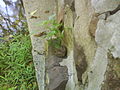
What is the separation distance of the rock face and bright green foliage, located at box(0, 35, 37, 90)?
80cm

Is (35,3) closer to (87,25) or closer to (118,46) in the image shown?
(87,25)

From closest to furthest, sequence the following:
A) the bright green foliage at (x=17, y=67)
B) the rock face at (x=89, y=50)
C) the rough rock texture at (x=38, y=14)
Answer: the rock face at (x=89, y=50) → the rough rock texture at (x=38, y=14) → the bright green foliage at (x=17, y=67)

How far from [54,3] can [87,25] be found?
0.74m

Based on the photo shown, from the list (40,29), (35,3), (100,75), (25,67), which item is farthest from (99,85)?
(25,67)

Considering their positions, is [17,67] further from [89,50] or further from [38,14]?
[89,50]

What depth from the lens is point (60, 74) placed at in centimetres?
94

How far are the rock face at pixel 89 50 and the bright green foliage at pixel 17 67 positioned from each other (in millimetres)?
799

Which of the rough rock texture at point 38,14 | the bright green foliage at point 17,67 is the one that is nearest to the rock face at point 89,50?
the rough rock texture at point 38,14

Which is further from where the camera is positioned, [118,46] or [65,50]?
[65,50]

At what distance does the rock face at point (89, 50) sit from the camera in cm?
48

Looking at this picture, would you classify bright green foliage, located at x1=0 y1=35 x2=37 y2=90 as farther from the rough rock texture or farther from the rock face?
the rock face

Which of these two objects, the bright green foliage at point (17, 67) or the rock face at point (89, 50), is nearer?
the rock face at point (89, 50)

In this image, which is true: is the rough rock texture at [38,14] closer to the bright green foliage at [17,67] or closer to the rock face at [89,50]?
the rock face at [89,50]

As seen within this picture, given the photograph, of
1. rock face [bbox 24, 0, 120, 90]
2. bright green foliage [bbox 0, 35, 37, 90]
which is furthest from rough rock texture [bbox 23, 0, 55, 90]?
bright green foliage [bbox 0, 35, 37, 90]
